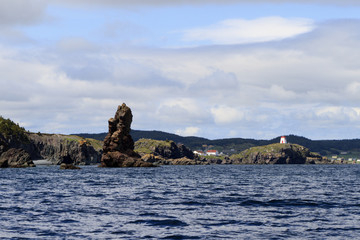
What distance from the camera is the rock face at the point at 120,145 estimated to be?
16688 centimetres

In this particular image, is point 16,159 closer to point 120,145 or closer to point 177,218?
point 120,145

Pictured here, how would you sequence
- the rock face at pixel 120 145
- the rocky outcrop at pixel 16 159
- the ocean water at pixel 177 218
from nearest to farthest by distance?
1. the ocean water at pixel 177 218
2. the rocky outcrop at pixel 16 159
3. the rock face at pixel 120 145

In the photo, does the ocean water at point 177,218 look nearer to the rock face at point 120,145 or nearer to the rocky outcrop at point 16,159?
the rocky outcrop at point 16,159

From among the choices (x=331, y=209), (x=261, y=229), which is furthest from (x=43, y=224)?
(x=331, y=209)

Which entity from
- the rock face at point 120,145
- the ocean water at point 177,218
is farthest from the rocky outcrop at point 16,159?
the ocean water at point 177,218

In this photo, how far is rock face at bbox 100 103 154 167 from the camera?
167 metres

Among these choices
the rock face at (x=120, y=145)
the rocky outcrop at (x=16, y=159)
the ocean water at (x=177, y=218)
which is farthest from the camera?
the rock face at (x=120, y=145)

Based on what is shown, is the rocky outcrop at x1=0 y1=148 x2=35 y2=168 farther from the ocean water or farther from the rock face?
the ocean water

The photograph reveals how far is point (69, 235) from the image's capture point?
23984 millimetres

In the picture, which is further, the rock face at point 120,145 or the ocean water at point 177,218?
the rock face at point 120,145

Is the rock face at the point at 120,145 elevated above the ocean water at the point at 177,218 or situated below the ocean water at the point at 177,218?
above

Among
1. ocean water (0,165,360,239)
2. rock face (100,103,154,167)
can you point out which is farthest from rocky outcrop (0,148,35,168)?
ocean water (0,165,360,239)

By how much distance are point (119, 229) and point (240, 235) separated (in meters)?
7.15

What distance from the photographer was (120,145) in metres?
171
